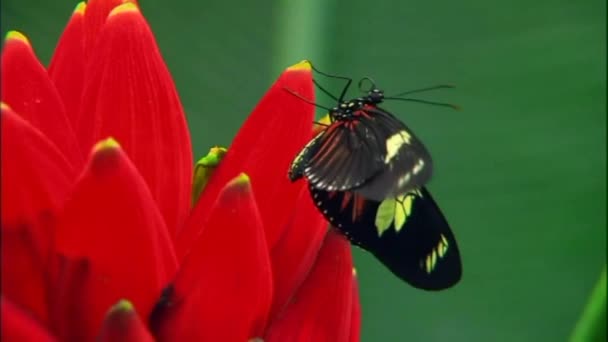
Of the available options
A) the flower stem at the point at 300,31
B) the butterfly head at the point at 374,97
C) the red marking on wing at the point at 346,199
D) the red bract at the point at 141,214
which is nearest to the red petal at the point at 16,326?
the red bract at the point at 141,214

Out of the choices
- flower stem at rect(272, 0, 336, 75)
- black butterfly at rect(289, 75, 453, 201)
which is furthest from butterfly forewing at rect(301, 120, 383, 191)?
flower stem at rect(272, 0, 336, 75)

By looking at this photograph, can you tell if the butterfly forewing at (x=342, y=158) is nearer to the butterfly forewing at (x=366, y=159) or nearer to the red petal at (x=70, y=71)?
the butterfly forewing at (x=366, y=159)

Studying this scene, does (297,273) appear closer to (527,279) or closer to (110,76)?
(110,76)

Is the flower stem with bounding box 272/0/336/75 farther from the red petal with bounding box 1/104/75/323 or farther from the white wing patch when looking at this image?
the red petal with bounding box 1/104/75/323

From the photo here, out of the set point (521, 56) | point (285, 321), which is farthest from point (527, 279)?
point (285, 321)

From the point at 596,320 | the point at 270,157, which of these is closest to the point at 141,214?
the point at 270,157

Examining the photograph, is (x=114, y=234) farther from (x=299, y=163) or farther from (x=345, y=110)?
(x=345, y=110)
